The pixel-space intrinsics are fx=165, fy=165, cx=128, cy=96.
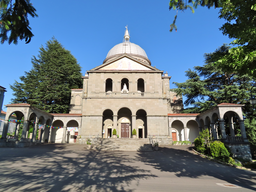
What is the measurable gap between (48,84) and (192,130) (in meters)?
27.2

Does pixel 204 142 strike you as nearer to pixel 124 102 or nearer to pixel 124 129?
pixel 124 102

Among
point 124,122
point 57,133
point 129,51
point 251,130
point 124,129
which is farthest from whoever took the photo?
point 129,51

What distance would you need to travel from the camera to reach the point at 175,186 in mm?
6879

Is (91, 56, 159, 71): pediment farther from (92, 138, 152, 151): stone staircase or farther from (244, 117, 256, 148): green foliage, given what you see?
(244, 117, 256, 148): green foliage

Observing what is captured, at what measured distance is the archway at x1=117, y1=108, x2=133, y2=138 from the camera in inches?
1066

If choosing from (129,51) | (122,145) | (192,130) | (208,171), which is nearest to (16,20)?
(208,171)

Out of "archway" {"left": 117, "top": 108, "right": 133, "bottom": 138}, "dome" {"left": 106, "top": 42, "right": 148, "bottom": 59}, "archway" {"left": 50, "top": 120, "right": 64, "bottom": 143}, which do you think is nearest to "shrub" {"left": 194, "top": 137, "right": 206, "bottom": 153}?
"archway" {"left": 117, "top": 108, "right": 133, "bottom": 138}

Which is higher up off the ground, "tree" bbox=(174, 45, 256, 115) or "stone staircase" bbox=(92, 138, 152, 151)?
"tree" bbox=(174, 45, 256, 115)

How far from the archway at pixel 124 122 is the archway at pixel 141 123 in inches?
53.2

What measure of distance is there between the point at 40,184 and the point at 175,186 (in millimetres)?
5421

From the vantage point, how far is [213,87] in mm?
27203

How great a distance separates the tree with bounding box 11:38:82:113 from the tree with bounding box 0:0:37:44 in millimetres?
27019

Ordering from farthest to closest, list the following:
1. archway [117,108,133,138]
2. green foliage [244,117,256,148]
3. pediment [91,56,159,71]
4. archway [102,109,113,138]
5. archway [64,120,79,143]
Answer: pediment [91,56,159,71] → archway [64,120,79,143] → archway [102,109,113,138] → archway [117,108,133,138] → green foliage [244,117,256,148]

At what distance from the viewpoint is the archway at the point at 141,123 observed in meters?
27.0
